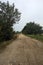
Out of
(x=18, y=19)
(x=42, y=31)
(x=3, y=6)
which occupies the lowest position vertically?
(x=42, y=31)

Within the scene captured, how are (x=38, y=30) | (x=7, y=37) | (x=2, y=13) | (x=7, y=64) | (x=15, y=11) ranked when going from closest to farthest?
(x=7, y=64) → (x=7, y=37) → (x=2, y=13) → (x=15, y=11) → (x=38, y=30)

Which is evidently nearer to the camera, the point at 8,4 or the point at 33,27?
the point at 8,4

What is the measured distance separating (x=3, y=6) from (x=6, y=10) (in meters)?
1.67

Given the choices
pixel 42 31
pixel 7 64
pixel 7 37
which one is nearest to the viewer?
pixel 7 64

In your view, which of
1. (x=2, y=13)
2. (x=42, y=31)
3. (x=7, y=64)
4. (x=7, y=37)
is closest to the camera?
(x=7, y=64)

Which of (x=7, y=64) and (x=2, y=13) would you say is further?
(x=2, y=13)

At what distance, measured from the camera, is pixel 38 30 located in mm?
101750

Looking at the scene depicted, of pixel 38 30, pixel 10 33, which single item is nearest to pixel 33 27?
pixel 38 30

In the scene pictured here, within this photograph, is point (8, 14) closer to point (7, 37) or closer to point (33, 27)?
point (7, 37)

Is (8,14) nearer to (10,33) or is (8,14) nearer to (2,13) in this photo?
(2,13)

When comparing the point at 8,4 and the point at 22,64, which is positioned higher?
the point at 8,4

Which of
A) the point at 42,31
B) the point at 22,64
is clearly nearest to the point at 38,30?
the point at 42,31

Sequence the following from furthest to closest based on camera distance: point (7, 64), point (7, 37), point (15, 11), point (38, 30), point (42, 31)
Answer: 1. point (42, 31)
2. point (38, 30)
3. point (15, 11)
4. point (7, 37)
5. point (7, 64)

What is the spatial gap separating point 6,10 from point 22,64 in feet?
161
